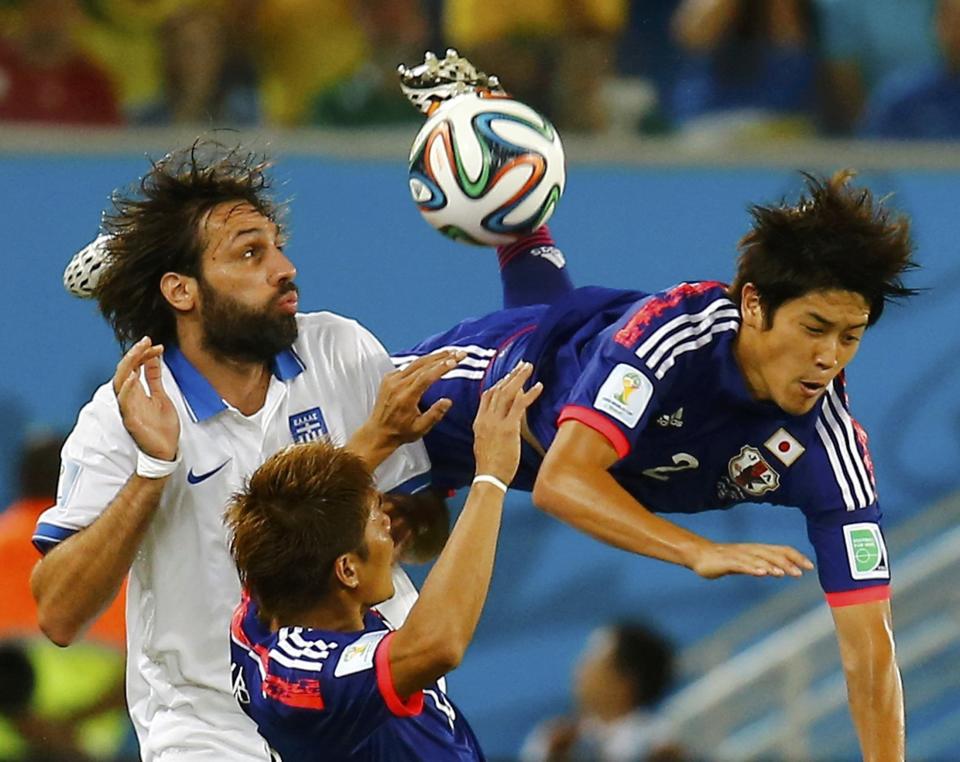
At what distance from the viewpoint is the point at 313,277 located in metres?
8.64

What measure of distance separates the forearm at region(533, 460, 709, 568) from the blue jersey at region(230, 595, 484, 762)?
552 millimetres

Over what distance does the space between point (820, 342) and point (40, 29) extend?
4.96 m

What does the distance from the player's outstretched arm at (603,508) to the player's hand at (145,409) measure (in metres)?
0.79

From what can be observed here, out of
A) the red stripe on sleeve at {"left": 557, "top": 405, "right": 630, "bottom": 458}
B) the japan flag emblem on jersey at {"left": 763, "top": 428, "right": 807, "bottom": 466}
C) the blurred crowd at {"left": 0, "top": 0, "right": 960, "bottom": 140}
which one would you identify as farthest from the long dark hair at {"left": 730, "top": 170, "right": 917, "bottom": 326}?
the blurred crowd at {"left": 0, "top": 0, "right": 960, "bottom": 140}

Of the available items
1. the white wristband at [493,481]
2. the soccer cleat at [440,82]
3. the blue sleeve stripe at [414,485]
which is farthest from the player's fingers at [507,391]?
the soccer cleat at [440,82]

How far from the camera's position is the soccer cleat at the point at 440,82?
5.34 metres

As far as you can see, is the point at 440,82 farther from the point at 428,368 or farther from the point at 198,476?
the point at 198,476

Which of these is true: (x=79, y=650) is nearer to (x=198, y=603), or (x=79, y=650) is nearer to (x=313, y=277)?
(x=313, y=277)

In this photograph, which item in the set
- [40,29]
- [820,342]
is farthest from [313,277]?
[820,342]

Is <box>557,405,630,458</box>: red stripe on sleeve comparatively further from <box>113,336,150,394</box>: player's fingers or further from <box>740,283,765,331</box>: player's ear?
<box>113,336,150,394</box>: player's fingers

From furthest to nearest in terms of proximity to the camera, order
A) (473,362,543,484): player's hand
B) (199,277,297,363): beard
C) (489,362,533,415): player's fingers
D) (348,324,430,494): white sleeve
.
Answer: (348,324,430,494): white sleeve → (199,277,297,363): beard → (489,362,533,415): player's fingers → (473,362,543,484): player's hand

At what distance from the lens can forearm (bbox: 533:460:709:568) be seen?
418 cm

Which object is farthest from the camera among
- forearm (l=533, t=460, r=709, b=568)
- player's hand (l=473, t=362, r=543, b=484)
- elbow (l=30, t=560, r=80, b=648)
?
elbow (l=30, t=560, r=80, b=648)

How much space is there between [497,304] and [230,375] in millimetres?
4014
